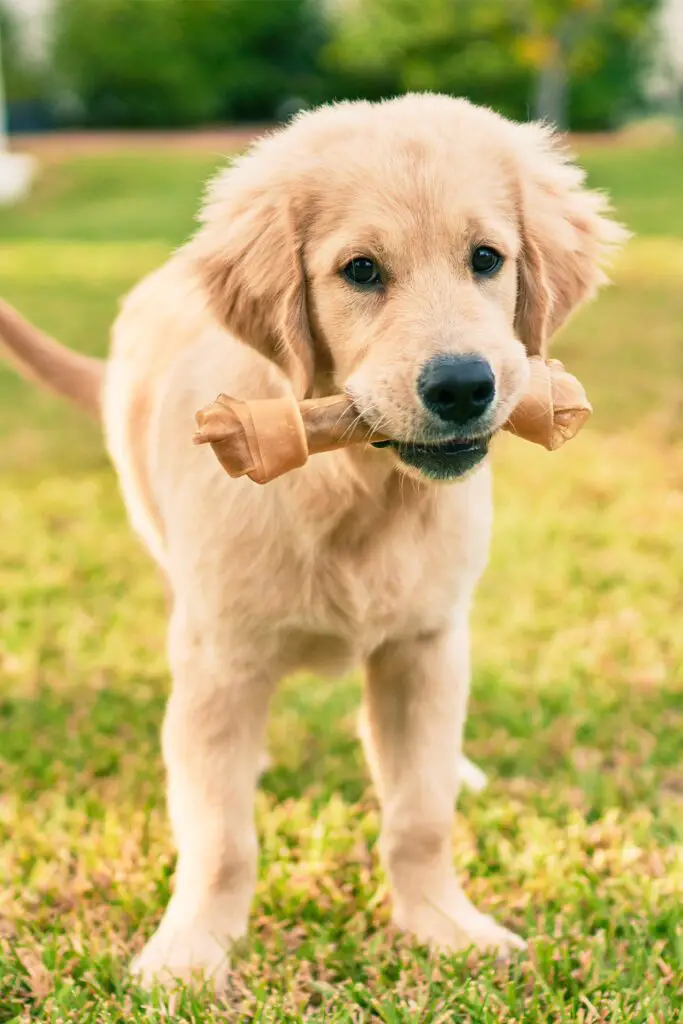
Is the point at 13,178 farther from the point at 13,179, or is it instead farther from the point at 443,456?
the point at 443,456

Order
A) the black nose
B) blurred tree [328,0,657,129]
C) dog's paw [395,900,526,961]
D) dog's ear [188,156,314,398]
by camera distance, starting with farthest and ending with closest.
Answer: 1. blurred tree [328,0,657,129]
2. dog's paw [395,900,526,961]
3. dog's ear [188,156,314,398]
4. the black nose

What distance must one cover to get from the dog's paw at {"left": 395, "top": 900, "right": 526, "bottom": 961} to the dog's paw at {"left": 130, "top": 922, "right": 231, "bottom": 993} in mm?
451

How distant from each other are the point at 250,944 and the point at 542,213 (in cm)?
181

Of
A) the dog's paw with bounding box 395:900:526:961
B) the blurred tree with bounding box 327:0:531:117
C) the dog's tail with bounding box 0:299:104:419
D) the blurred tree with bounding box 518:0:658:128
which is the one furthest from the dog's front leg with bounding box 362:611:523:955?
the blurred tree with bounding box 327:0:531:117

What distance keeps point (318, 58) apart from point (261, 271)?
33013 mm

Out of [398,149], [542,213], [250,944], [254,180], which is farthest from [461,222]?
[250,944]

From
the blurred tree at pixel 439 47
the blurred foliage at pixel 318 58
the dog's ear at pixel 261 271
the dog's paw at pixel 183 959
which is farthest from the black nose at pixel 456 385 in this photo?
the blurred tree at pixel 439 47

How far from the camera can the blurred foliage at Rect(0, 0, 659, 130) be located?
91.0 feet

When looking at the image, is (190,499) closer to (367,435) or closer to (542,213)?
(367,435)

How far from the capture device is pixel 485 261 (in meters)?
2.34

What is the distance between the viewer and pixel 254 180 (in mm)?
2527

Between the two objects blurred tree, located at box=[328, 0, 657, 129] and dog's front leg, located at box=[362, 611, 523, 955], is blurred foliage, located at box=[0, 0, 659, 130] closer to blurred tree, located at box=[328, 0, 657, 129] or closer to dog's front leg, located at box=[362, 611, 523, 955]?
blurred tree, located at box=[328, 0, 657, 129]

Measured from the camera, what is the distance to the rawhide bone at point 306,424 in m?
2.10

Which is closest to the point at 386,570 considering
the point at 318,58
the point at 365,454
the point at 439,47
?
the point at 365,454
